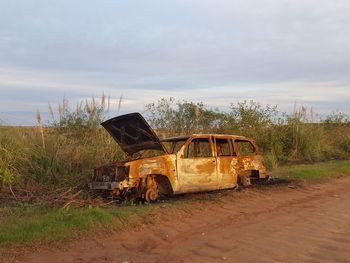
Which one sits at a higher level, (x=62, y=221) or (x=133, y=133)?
(x=133, y=133)

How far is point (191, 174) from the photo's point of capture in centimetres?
890

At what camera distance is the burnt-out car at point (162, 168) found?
8211 millimetres

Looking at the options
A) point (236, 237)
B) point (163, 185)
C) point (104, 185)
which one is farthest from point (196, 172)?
point (236, 237)

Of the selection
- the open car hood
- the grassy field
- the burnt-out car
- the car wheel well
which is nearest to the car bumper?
the burnt-out car

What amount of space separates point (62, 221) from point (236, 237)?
9.37ft

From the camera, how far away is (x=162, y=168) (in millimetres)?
8414

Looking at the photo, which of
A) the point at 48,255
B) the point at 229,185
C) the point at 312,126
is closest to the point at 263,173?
the point at 229,185

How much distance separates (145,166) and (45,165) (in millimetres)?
3336

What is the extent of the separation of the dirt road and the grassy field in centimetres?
31

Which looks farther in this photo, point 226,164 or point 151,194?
point 226,164

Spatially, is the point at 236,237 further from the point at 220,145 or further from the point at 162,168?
the point at 220,145

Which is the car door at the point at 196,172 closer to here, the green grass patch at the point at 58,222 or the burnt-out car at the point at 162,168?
the burnt-out car at the point at 162,168

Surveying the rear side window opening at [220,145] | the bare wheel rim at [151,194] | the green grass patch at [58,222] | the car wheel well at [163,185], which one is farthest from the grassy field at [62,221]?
the rear side window opening at [220,145]

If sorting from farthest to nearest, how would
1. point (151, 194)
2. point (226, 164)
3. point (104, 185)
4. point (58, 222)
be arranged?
point (226, 164) < point (151, 194) < point (104, 185) < point (58, 222)
